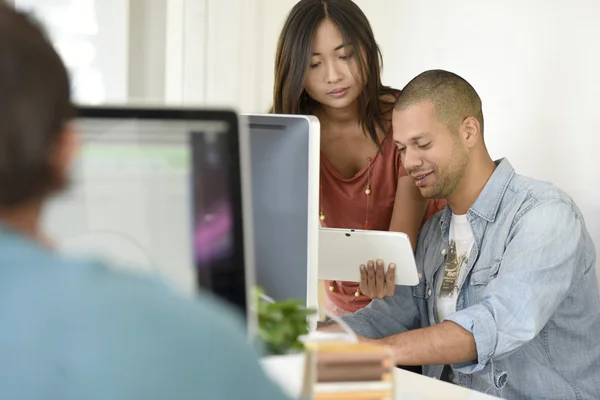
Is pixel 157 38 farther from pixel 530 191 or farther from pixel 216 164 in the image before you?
pixel 216 164

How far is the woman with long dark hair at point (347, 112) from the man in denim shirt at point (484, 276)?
0.16 metres

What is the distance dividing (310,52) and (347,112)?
0.19 metres

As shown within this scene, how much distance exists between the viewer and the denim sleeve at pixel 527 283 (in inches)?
64.9

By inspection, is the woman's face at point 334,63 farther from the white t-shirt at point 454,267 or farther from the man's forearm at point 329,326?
the man's forearm at point 329,326

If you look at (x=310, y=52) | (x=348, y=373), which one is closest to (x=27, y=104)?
(x=348, y=373)

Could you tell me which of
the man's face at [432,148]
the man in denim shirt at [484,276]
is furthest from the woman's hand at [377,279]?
the man's face at [432,148]

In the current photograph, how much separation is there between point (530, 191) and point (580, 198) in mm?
602

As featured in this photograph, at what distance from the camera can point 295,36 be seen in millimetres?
2072

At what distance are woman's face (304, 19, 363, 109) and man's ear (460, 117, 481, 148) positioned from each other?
291 mm

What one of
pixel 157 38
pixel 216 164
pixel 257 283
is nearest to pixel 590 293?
pixel 257 283

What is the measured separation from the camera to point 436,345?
1.64m

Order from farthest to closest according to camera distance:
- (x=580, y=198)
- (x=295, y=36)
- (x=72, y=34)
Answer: (x=72, y=34)
(x=580, y=198)
(x=295, y=36)

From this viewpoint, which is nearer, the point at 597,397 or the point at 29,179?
the point at 29,179

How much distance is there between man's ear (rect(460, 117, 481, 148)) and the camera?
191cm
